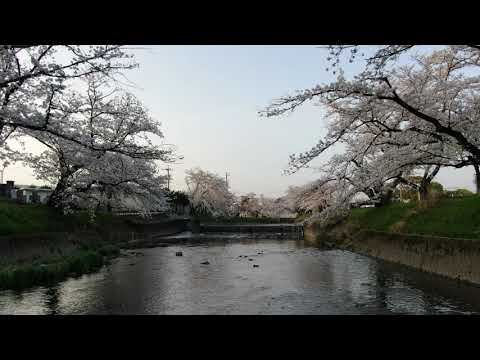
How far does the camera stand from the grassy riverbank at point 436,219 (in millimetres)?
13791

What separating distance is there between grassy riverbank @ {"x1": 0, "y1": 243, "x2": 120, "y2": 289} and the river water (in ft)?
2.10

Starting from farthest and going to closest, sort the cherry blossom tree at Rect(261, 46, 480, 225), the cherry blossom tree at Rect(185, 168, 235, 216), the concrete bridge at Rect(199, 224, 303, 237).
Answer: the cherry blossom tree at Rect(185, 168, 235, 216) → the concrete bridge at Rect(199, 224, 303, 237) → the cherry blossom tree at Rect(261, 46, 480, 225)

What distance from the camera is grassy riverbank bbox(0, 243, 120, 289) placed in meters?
12.5

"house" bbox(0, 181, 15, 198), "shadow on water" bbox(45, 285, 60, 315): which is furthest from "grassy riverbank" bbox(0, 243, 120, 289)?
"house" bbox(0, 181, 15, 198)

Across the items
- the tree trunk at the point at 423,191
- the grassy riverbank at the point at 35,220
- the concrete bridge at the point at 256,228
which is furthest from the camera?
the concrete bridge at the point at 256,228

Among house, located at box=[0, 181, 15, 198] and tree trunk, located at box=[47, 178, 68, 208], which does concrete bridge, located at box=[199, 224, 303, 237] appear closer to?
house, located at box=[0, 181, 15, 198]

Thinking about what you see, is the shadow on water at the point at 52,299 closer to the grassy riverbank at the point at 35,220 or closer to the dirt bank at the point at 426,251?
the grassy riverbank at the point at 35,220

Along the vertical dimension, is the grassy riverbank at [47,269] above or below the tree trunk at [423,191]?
below

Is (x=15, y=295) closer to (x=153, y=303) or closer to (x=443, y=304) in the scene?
(x=153, y=303)

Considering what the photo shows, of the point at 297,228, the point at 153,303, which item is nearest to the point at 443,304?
the point at 153,303

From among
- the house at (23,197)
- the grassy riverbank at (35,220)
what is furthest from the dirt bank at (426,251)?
the house at (23,197)

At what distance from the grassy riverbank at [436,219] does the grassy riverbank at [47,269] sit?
1407cm
